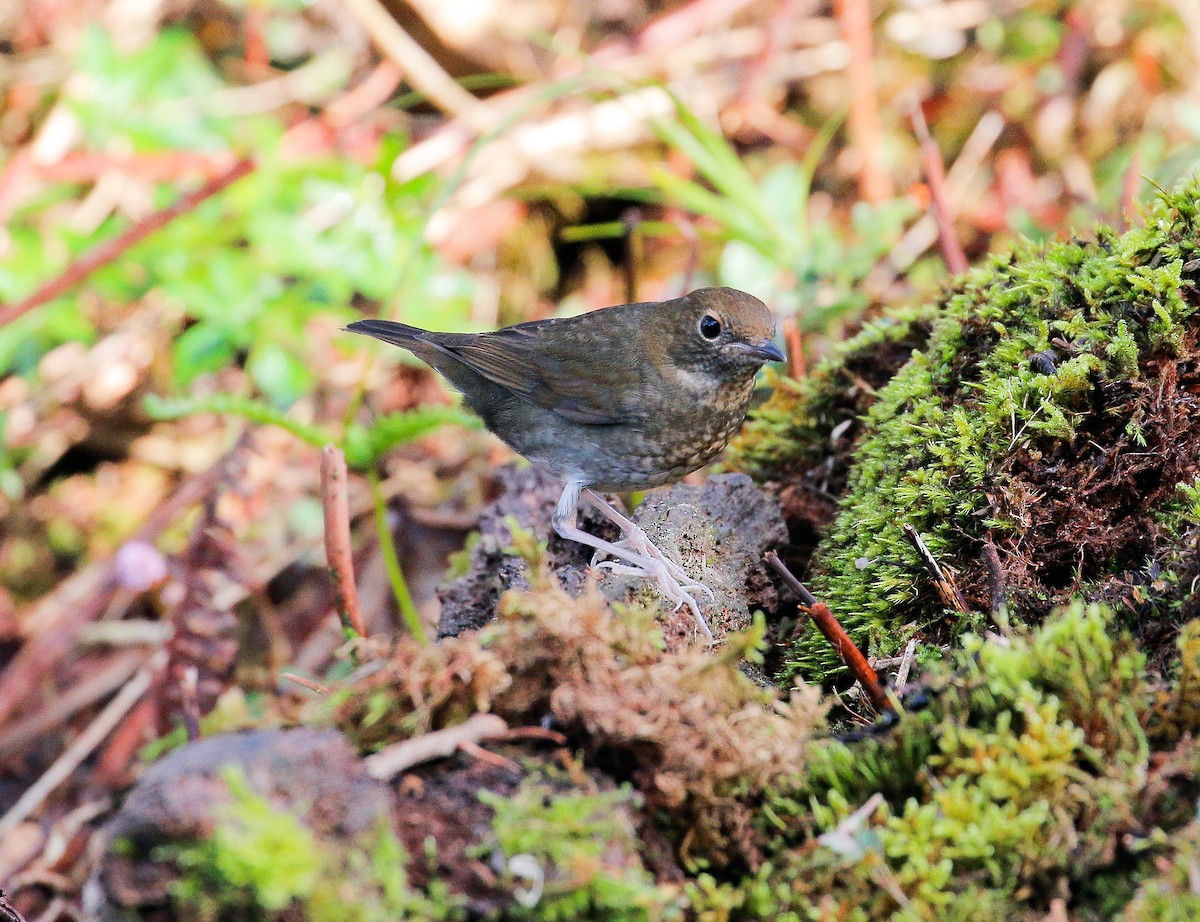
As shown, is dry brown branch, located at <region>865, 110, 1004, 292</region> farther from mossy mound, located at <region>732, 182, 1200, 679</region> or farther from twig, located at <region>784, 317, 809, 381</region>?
mossy mound, located at <region>732, 182, 1200, 679</region>

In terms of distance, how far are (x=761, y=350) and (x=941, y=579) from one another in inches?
48.1

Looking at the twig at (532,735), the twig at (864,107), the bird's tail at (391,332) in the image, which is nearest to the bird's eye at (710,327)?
the bird's tail at (391,332)

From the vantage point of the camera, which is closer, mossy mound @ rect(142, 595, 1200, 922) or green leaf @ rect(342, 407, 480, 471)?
mossy mound @ rect(142, 595, 1200, 922)

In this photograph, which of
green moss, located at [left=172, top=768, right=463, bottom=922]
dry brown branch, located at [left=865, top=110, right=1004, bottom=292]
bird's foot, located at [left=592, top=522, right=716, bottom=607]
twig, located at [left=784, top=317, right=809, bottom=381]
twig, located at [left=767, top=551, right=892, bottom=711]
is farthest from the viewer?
dry brown branch, located at [left=865, top=110, right=1004, bottom=292]

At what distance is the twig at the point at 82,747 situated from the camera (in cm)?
465

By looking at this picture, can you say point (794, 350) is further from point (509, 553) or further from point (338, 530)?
point (338, 530)

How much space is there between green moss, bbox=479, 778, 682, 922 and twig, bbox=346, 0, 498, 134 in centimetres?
565

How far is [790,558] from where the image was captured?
3.43 meters

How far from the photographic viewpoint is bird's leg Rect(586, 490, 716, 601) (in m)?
2.99

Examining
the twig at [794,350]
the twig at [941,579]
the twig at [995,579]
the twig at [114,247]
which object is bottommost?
the twig at [114,247]

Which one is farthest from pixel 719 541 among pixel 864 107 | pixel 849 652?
pixel 864 107

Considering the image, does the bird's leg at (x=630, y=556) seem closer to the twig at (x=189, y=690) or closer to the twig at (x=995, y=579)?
the twig at (x=995, y=579)

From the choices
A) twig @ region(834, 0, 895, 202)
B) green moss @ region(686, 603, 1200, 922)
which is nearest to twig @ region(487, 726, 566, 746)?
green moss @ region(686, 603, 1200, 922)

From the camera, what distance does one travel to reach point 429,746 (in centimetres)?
199
